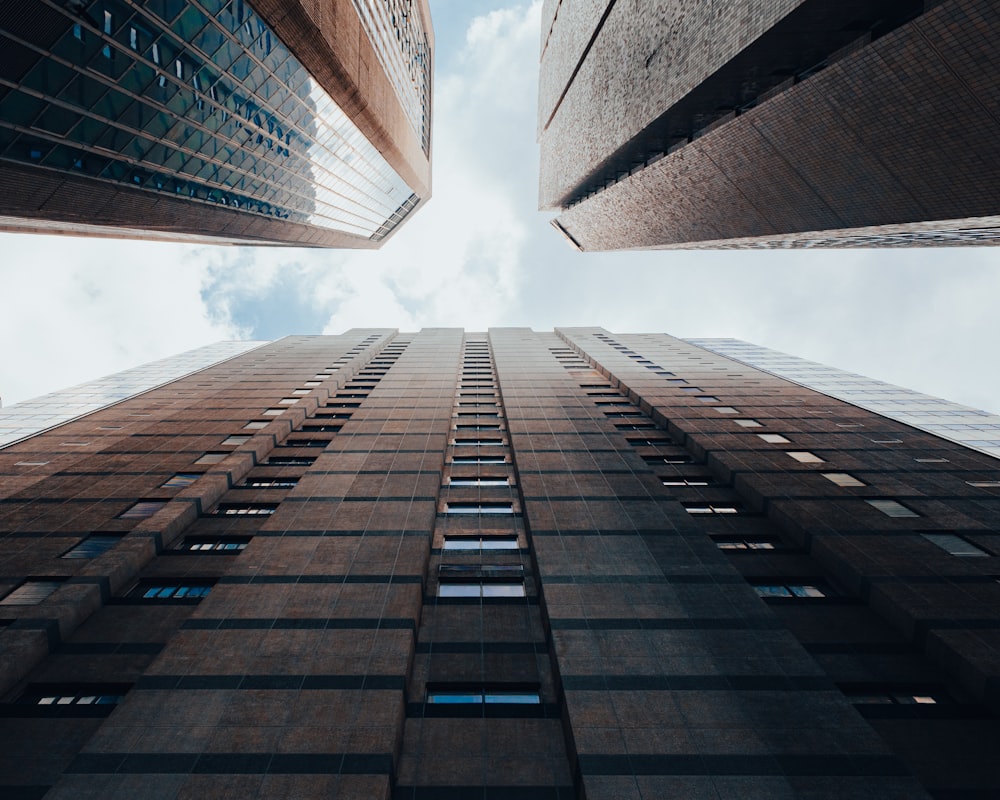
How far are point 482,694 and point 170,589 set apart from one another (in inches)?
558

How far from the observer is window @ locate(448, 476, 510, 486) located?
2714 cm

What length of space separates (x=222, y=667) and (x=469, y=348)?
49.7 meters

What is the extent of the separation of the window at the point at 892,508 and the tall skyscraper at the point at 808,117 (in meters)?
13.7

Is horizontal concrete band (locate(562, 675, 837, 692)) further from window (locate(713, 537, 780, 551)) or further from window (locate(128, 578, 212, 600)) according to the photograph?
window (locate(128, 578, 212, 600))

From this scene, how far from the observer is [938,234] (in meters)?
29.3

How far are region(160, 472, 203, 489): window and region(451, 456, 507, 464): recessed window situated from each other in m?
15.3

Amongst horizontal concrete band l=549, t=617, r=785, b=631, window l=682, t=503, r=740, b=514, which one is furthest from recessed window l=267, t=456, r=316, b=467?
window l=682, t=503, r=740, b=514

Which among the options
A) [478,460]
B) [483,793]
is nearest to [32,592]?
[483,793]

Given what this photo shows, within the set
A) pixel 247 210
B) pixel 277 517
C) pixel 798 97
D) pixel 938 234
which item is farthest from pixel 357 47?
pixel 938 234

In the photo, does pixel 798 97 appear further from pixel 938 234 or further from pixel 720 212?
pixel 938 234

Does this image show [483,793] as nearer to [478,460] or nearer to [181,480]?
[478,460]

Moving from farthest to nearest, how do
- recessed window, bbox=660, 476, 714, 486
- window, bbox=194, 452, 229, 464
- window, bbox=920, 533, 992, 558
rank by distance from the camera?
window, bbox=194, 452, 229, 464 < recessed window, bbox=660, 476, 714, 486 < window, bbox=920, 533, 992, 558

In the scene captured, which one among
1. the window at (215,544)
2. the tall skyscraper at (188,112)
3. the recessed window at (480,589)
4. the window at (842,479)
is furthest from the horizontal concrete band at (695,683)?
the tall skyscraper at (188,112)

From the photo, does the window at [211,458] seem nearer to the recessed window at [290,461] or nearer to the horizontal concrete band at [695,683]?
the recessed window at [290,461]
